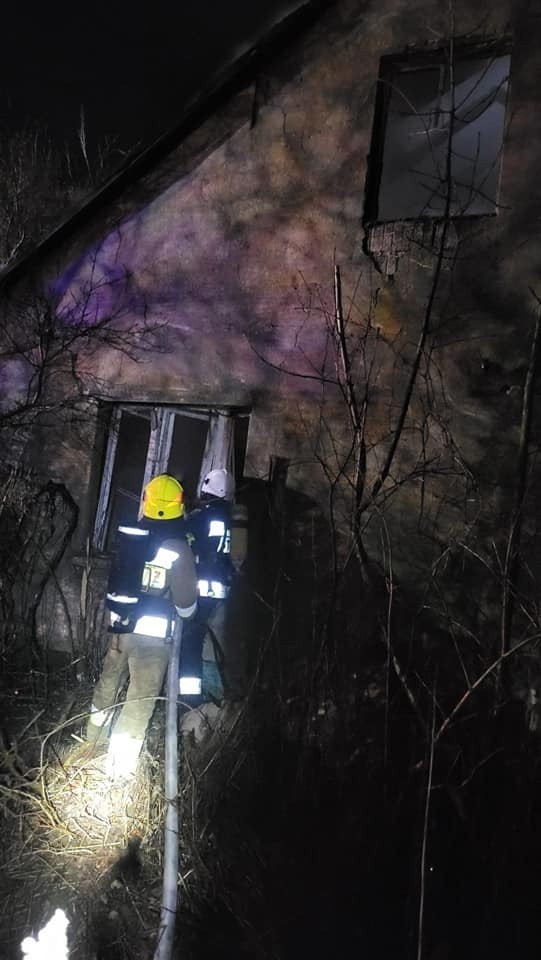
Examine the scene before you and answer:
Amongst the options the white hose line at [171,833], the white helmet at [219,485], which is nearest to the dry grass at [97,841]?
the white hose line at [171,833]

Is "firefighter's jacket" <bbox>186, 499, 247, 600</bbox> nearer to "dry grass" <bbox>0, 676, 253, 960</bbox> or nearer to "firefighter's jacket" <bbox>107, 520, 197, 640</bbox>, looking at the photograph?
"firefighter's jacket" <bbox>107, 520, 197, 640</bbox>

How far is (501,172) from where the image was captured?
4871 millimetres

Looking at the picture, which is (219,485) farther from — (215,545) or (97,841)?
(97,841)

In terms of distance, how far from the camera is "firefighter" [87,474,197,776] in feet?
13.6

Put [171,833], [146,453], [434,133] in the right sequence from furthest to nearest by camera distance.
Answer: [434,133] → [146,453] → [171,833]

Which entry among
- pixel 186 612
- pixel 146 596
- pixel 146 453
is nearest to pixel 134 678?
pixel 146 596

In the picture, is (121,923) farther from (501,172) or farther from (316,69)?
(316,69)

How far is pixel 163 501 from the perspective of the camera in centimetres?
427

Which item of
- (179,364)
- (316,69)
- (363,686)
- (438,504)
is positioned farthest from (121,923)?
(316,69)

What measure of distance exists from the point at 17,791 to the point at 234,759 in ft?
4.18

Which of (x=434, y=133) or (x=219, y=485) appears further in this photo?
(x=434, y=133)

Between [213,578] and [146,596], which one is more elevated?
[213,578]

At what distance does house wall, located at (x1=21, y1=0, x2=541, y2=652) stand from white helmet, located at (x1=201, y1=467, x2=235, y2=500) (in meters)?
0.29

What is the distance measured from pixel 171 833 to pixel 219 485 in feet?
8.72
